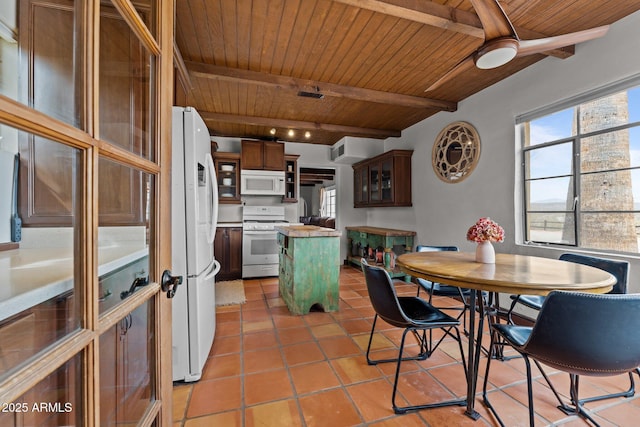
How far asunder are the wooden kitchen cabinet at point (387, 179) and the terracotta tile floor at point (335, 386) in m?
2.40

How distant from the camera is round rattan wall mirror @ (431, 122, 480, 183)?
10.3ft

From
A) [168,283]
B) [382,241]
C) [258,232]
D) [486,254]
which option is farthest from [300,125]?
[168,283]

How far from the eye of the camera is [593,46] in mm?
2062

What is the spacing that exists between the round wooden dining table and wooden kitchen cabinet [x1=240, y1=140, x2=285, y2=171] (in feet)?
10.6

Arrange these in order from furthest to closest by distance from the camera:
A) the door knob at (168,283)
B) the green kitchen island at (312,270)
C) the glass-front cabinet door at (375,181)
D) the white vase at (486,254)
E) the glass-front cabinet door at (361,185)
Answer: the glass-front cabinet door at (361,185), the glass-front cabinet door at (375,181), the green kitchen island at (312,270), the white vase at (486,254), the door knob at (168,283)

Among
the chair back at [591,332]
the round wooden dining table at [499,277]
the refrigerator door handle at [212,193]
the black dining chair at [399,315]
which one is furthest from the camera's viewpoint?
the refrigerator door handle at [212,193]

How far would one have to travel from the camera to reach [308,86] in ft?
9.36

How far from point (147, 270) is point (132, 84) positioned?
59 cm

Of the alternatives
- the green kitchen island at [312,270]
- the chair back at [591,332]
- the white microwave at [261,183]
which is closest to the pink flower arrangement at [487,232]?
the chair back at [591,332]

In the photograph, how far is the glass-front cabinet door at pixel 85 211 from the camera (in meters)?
0.48

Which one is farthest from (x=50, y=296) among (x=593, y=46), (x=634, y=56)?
(x=593, y=46)

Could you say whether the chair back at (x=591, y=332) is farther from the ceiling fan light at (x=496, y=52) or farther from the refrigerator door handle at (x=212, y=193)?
the refrigerator door handle at (x=212, y=193)

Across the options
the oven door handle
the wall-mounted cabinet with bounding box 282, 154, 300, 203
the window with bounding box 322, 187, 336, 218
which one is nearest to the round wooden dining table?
the oven door handle

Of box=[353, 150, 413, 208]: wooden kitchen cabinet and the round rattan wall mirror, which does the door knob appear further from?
box=[353, 150, 413, 208]: wooden kitchen cabinet
